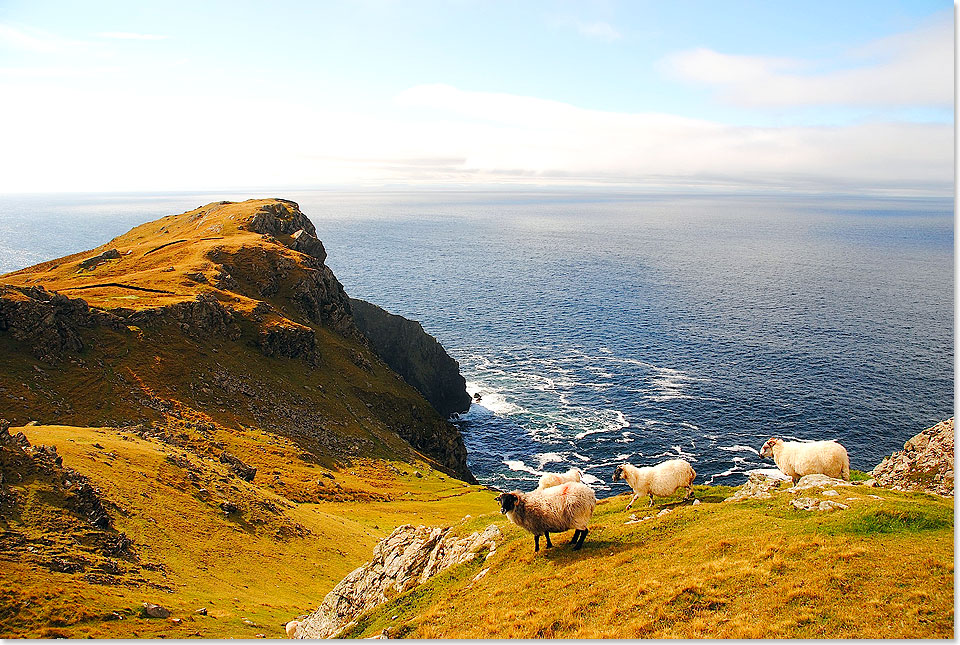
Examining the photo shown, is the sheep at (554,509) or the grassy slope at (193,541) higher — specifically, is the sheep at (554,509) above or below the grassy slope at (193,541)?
above

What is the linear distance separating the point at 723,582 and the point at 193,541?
31.2 metres

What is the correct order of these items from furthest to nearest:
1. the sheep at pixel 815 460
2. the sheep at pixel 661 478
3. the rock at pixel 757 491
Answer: the sheep at pixel 815 460 → the sheep at pixel 661 478 → the rock at pixel 757 491

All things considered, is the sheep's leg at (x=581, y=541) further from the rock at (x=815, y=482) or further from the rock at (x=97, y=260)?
the rock at (x=97, y=260)

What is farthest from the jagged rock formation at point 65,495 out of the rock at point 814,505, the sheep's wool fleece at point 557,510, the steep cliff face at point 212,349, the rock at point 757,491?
the rock at point 814,505

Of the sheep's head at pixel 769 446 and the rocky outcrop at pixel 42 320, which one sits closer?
the sheep's head at pixel 769 446

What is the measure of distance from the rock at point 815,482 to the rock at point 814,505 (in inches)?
65.0

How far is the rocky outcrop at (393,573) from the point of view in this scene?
23.4 m

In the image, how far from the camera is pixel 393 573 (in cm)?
2555

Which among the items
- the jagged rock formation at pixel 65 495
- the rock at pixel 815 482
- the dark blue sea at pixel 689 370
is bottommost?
the dark blue sea at pixel 689 370

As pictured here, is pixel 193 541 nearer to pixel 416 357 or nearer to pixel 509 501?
pixel 509 501

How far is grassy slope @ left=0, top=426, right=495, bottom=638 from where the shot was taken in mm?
20469

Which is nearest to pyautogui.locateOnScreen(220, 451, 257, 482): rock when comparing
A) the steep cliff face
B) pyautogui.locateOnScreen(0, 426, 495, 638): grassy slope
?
pyautogui.locateOnScreen(0, 426, 495, 638): grassy slope

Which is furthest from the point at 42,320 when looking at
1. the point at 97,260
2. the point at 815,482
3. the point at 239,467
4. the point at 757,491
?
the point at 815,482

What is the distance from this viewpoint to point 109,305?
70562 mm
